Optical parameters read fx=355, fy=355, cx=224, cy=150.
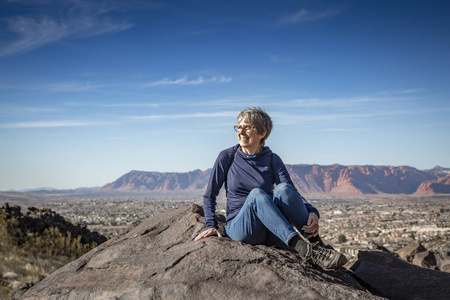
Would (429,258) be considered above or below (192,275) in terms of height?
below

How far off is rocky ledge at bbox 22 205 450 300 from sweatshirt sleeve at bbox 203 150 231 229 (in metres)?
0.44

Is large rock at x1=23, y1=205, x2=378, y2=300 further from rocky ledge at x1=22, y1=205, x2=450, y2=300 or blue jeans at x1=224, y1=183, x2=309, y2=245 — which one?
blue jeans at x1=224, y1=183, x2=309, y2=245

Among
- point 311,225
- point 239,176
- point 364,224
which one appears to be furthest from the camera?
point 364,224

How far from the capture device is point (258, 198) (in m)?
4.79

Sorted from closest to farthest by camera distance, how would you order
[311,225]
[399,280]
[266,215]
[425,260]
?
1. [266,215]
2. [311,225]
3. [399,280]
4. [425,260]

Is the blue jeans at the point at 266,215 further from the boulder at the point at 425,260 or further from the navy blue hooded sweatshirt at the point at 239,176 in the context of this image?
the boulder at the point at 425,260

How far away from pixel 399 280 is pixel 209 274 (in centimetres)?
346

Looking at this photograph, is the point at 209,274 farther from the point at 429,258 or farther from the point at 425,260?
the point at 429,258

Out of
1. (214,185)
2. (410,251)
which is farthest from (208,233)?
(410,251)

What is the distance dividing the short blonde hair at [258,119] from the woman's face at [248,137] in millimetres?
58

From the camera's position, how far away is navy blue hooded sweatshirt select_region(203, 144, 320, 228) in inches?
212

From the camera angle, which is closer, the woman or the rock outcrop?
the woman

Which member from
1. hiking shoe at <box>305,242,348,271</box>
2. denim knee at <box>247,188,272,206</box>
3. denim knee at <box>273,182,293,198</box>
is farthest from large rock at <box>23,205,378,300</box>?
denim knee at <box>273,182,293,198</box>

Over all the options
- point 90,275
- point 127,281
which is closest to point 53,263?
point 90,275
